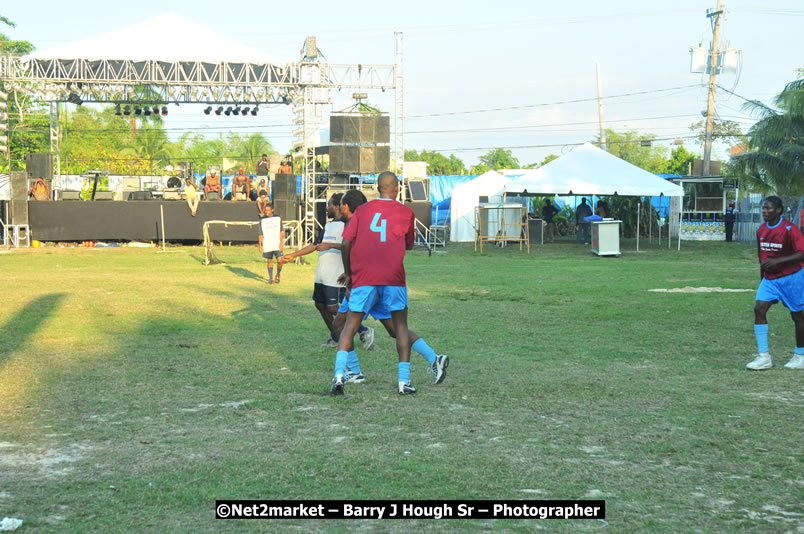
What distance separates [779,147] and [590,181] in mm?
7781

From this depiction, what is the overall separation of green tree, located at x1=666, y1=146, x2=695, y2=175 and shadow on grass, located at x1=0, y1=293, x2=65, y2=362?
57495 millimetres

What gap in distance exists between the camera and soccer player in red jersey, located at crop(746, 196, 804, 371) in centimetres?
827

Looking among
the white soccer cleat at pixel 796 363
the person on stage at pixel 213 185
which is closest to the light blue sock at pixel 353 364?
the white soccer cleat at pixel 796 363

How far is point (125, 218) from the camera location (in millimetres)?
30438

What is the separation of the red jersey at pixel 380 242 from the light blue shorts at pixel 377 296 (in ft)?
0.17

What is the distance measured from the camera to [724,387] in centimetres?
743

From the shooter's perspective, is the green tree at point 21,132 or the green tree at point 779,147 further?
the green tree at point 21,132

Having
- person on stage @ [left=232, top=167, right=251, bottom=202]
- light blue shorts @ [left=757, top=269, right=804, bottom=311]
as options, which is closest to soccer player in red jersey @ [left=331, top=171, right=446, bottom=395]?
light blue shorts @ [left=757, top=269, right=804, bottom=311]

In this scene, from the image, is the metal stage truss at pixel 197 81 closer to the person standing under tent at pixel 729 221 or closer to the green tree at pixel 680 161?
the person standing under tent at pixel 729 221

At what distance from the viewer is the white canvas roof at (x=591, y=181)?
91.4 feet

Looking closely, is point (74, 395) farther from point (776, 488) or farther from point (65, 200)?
point (65, 200)

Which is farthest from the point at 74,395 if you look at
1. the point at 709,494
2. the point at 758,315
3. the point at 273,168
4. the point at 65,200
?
the point at 273,168

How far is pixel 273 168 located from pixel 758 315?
96.1 ft

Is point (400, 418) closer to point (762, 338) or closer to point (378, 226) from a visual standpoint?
point (378, 226)
